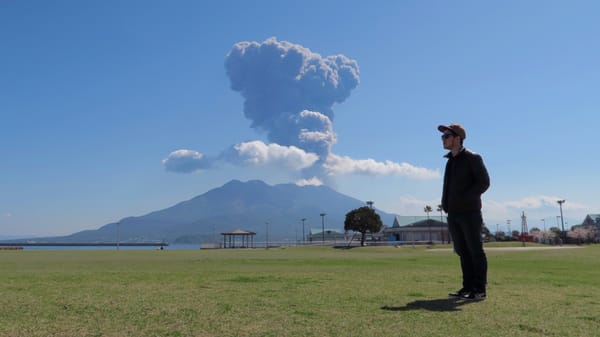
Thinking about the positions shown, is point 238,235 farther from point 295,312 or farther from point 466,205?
point 295,312

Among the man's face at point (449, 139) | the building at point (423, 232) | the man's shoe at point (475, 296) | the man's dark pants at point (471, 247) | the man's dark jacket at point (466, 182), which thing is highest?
the man's face at point (449, 139)

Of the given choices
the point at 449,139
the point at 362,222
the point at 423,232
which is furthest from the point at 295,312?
the point at 423,232

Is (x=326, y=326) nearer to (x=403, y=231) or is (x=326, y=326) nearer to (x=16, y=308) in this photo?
(x=16, y=308)

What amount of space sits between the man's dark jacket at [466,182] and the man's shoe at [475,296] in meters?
1.30

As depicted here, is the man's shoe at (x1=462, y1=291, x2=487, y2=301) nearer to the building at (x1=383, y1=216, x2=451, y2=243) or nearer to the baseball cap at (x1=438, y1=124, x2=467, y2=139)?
the baseball cap at (x1=438, y1=124, x2=467, y2=139)

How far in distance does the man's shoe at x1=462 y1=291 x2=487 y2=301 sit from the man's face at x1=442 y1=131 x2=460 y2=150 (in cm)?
244

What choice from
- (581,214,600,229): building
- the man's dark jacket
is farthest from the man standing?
(581,214,600,229): building

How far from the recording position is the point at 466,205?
693cm

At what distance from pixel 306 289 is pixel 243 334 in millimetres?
3429

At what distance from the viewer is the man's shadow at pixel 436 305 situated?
543 cm

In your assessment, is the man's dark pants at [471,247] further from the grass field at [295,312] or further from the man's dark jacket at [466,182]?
the grass field at [295,312]

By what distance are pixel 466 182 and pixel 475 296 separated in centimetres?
183

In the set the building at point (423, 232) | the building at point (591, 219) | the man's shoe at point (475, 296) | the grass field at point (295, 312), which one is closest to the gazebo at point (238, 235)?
the building at point (423, 232)

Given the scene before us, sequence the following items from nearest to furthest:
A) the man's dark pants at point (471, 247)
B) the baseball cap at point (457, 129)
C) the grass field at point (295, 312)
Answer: the grass field at point (295, 312) → the man's dark pants at point (471, 247) → the baseball cap at point (457, 129)
